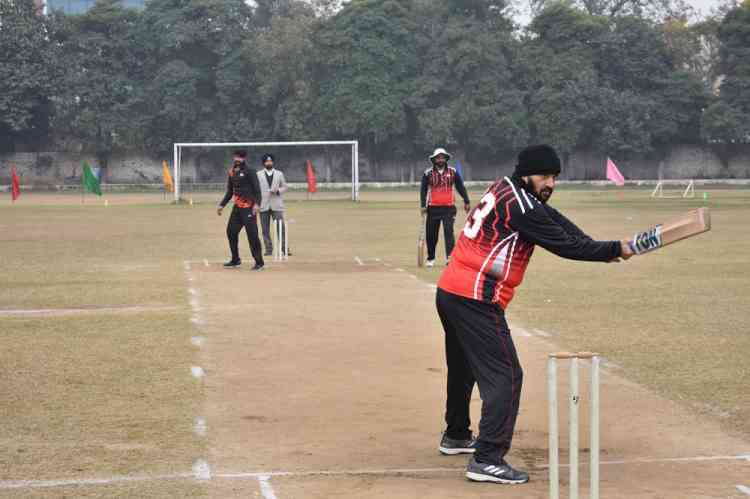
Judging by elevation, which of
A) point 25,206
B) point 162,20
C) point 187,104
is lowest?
point 25,206

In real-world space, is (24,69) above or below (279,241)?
above

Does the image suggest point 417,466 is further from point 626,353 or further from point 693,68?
point 693,68

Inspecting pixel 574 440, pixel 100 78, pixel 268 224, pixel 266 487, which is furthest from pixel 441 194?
pixel 100 78

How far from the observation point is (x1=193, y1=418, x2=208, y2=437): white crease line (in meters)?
8.41

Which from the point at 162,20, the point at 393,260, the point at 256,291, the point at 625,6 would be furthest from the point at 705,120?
the point at 256,291

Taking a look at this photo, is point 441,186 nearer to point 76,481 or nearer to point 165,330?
point 165,330

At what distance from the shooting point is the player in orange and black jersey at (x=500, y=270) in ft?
23.4

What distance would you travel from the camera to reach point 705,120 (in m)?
73.9

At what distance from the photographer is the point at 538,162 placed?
23.6 ft

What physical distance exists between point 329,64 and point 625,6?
2520cm

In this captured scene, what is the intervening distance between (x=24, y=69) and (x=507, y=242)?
7009cm

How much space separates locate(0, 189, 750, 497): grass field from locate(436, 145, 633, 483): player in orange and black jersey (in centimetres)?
166

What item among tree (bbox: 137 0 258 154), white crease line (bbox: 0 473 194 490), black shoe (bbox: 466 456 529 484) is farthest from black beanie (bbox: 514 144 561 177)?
tree (bbox: 137 0 258 154)

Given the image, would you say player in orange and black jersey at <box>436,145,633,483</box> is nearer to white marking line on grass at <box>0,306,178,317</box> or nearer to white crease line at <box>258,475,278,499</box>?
white crease line at <box>258,475,278,499</box>
